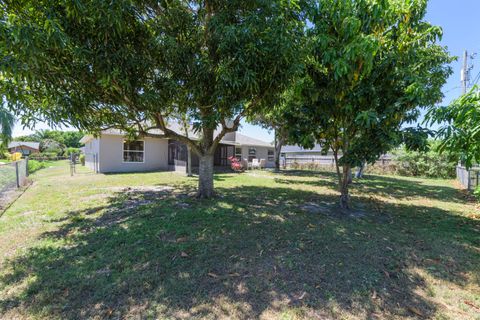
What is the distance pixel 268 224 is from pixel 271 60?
3.29 m

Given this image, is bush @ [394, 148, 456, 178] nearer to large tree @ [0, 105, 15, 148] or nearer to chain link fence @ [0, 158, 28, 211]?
chain link fence @ [0, 158, 28, 211]

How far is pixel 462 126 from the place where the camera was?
351cm

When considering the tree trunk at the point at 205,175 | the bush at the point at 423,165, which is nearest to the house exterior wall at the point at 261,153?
the bush at the point at 423,165

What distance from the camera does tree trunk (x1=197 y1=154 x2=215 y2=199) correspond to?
6.83 m

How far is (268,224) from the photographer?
15.9ft

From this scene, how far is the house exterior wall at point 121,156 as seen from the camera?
14.6 metres

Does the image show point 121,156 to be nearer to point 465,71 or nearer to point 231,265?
point 231,265

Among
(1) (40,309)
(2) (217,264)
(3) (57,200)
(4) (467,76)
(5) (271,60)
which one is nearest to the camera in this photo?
(1) (40,309)

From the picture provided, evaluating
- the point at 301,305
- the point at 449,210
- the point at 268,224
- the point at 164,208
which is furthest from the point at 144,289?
the point at 449,210

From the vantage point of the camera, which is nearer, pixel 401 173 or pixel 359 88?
pixel 359 88

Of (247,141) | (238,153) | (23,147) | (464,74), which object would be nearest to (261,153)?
(247,141)

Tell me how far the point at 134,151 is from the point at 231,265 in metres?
14.6

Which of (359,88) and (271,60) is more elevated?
(271,60)

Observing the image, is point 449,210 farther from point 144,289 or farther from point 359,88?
point 144,289
